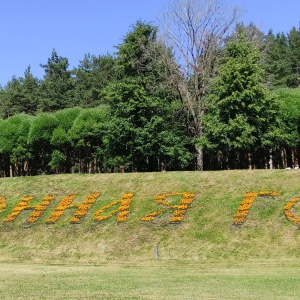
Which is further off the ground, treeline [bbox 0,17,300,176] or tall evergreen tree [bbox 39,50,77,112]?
tall evergreen tree [bbox 39,50,77,112]

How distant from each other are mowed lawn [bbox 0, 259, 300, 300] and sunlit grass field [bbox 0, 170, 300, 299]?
3 cm

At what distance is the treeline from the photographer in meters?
43.4

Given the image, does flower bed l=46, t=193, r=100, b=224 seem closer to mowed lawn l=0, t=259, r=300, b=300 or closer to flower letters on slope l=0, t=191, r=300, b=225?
flower letters on slope l=0, t=191, r=300, b=225

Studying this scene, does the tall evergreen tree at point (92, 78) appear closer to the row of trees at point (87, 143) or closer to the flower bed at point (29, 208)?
the row of trees at point (87, 143)

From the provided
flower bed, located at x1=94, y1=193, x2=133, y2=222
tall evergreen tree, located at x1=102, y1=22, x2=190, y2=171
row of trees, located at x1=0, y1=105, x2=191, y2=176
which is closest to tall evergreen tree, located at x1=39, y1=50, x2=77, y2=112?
row of trees, located at x1=0, y1=105, x2=191, y2=176

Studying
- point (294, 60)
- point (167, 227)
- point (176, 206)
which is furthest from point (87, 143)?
point (294, 60)

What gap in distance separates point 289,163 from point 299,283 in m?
38.5

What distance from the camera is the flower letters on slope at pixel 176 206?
32.8m

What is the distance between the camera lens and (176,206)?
34.3 metres

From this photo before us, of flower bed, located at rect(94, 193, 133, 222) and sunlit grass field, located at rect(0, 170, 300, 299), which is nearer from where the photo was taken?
sunlit grass field, located at rect(0, 170, 300, 299)

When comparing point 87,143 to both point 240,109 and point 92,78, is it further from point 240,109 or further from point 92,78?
point 92,78

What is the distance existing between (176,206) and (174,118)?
18859 millimetres

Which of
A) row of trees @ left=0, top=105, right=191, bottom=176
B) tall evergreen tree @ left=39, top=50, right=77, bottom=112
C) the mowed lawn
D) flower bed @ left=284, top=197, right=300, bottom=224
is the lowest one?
the mowed lawn

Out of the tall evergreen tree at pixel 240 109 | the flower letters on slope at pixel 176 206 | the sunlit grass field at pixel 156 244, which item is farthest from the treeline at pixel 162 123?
the flower letters on slope at pixel 176 206
